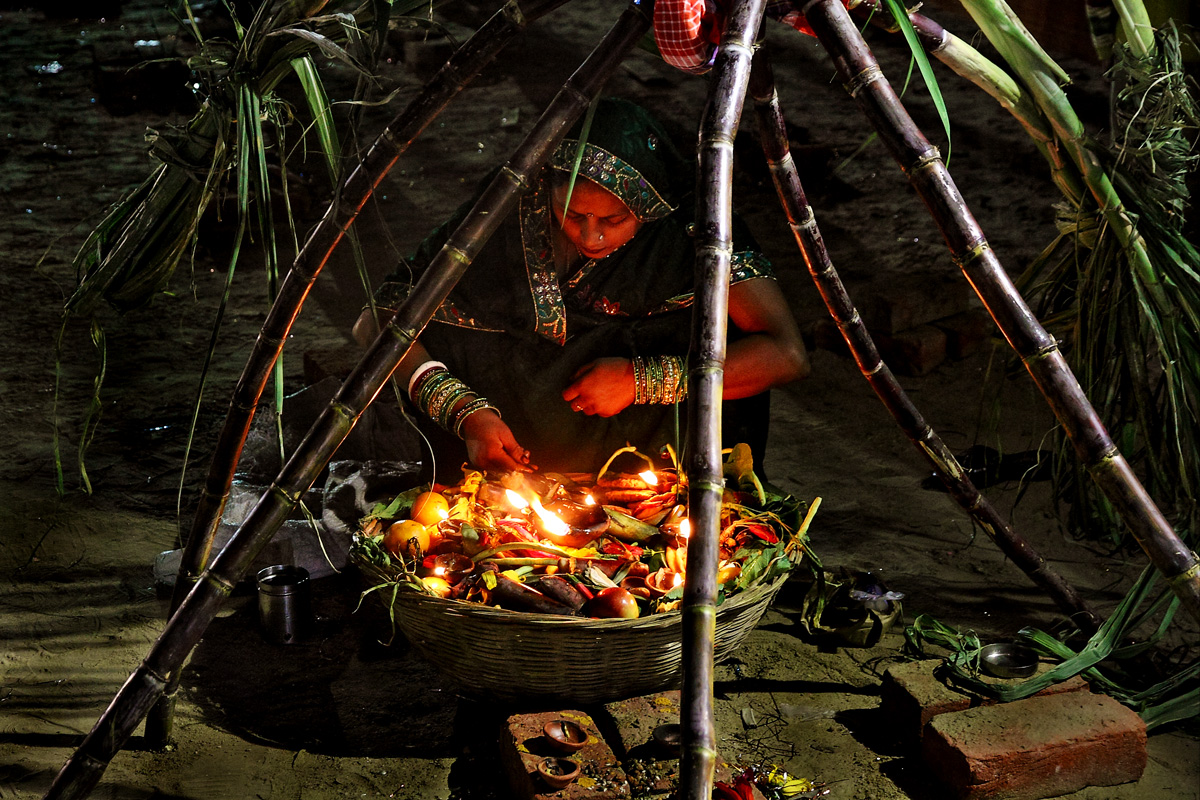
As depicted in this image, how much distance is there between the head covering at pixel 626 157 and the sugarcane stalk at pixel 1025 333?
43.2 inches

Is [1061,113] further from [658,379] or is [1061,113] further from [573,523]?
[573,523]

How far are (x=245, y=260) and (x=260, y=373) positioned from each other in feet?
15.0

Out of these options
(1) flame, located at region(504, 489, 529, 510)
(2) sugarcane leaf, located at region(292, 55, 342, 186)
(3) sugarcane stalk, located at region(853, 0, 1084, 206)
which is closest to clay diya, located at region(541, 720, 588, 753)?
(1) flame, located at region(504, 489, 529, 510)

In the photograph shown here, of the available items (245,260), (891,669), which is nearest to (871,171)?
(245,260)

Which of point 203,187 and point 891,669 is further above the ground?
point 203,187

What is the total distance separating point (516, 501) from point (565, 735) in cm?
75

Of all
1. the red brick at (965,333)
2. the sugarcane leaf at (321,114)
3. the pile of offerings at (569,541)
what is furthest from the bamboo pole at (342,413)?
the red brick at (965,333)

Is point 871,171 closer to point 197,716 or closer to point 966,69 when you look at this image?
point 966,69

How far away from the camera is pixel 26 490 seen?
3.92 m

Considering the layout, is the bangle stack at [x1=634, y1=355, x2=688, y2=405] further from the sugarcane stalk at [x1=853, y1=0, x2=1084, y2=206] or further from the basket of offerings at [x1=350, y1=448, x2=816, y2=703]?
the sugarcane stalk at [x1=853, y1=0, x2=1084, y2=206]

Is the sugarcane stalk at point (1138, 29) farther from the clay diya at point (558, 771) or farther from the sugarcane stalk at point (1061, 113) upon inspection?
the clay diya at point (558, 771)

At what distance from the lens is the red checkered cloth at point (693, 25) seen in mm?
1918

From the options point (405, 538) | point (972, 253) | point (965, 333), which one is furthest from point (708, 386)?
point (965, 333)

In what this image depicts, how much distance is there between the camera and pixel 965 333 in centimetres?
534
